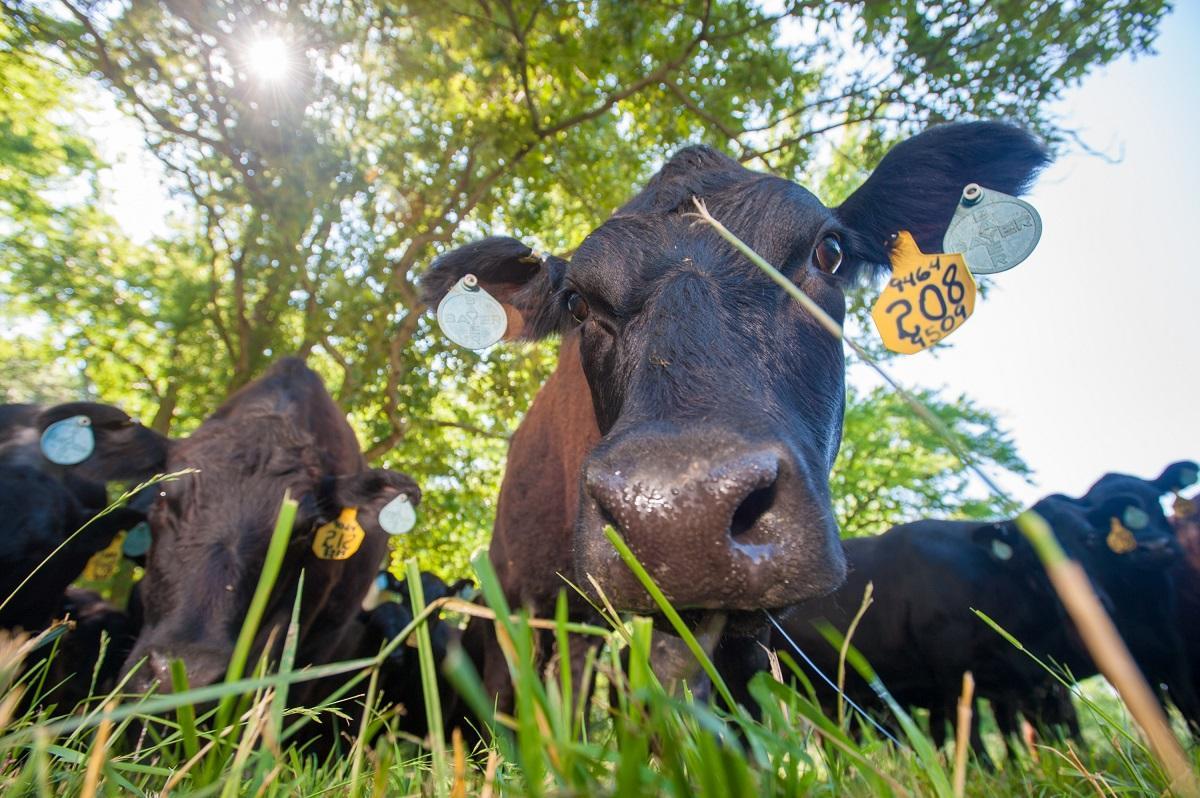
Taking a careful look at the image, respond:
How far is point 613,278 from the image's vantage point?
254 cm

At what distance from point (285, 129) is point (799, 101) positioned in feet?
22.0

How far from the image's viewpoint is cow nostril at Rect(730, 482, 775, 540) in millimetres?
1575

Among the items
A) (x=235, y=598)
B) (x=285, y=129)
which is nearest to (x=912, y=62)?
(x=285, y=129)

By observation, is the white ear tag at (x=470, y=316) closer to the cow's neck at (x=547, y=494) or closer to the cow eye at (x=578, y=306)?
the cow's neck at (x=547, y=494)

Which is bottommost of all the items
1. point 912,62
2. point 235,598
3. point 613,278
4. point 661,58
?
point 235,598

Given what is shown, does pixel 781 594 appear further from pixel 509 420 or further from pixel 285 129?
pixel 509 420

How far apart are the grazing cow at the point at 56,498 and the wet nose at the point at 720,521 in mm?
3841

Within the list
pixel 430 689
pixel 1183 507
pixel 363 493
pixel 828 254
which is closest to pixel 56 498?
pixel 363 493

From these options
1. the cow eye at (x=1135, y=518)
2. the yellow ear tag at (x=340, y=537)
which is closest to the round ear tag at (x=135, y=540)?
the yellow ear tag at (x=340, y=537)

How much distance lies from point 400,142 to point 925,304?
26.5 ft

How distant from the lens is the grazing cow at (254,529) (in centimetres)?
319

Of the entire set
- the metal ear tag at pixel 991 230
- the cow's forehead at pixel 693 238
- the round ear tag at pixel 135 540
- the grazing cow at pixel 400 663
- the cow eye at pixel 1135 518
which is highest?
the metal ear tag at pixel 991 230

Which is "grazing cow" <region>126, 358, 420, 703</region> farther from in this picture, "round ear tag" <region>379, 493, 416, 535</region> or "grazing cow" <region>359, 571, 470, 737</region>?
"grazing cow" <region>359, 571, 470, 737</region>

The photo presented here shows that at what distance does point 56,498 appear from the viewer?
13.9ft
